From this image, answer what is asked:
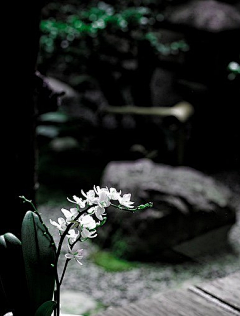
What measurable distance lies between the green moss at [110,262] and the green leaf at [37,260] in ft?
7.39

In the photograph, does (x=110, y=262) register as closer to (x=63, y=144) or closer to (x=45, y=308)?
(x=45, y=308)

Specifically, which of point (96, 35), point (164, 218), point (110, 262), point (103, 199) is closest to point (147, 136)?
point (96, 35)

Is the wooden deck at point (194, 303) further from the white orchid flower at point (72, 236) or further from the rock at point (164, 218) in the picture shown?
the rock at point (164, 218)

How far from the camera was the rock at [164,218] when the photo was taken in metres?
3.40

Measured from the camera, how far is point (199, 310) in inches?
55.2

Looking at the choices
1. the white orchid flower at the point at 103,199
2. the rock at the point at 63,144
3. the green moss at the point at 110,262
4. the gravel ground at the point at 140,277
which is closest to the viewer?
the white orchid flower at the point at 103,199

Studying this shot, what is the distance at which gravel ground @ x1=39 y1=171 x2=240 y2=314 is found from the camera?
3051 millimetres

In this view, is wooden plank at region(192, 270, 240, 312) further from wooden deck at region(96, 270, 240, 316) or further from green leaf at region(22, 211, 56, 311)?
green leaf at region(22, 211, 56, 311)

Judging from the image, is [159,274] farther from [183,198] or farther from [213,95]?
[213,95]

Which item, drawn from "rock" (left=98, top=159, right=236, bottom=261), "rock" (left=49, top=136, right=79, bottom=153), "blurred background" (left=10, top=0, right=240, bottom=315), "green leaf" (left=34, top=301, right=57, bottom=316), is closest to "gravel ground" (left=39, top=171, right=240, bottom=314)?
"blurred background" (left=10, top=0, right=240, bottom=315)

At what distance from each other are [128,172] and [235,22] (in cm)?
297

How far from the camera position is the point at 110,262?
3.43 meters

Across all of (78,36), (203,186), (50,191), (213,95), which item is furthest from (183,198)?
(213,95)

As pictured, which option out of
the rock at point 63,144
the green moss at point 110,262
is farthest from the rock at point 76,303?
the rock at point 63,144
